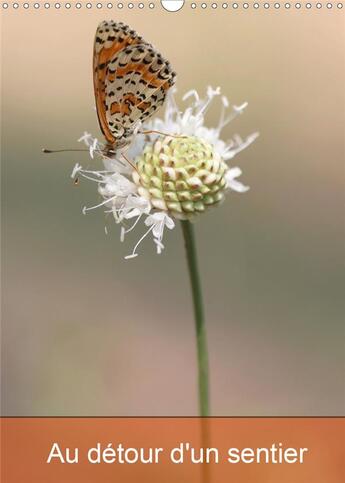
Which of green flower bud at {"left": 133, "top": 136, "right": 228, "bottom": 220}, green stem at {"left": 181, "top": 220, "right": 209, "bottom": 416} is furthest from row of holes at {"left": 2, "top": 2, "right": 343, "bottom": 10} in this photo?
green stem at {"left": 181, "top": 220, "right": 209, "bottom": 416}

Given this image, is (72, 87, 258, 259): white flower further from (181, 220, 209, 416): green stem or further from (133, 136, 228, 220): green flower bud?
(181, 220, 209, 416): green stem

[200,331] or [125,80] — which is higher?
[125,80]

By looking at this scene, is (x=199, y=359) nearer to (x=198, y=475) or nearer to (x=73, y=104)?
(x=198, y=475)

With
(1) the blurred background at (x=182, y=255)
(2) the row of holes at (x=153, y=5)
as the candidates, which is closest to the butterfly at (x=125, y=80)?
(2) the row of holes at (x=153, y=5)

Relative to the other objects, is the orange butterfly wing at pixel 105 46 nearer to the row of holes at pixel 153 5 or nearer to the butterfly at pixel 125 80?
the butterfly at pixel 125 80

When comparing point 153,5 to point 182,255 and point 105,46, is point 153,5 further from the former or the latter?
point 182,255

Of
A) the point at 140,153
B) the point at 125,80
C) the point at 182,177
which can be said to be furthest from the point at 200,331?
the point at 125,80

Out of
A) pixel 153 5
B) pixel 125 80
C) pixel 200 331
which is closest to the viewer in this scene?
pixel 200 331
